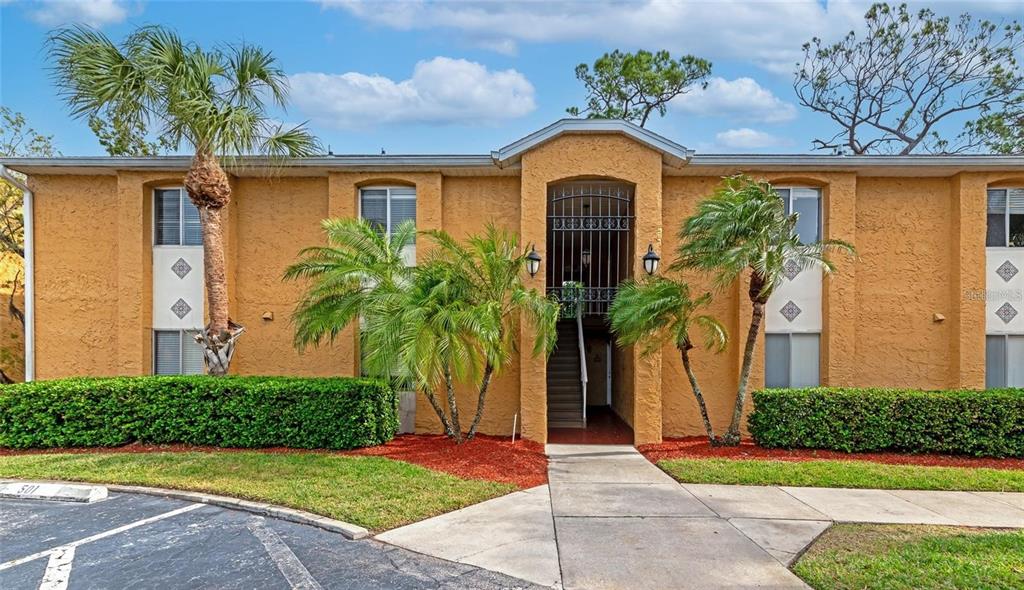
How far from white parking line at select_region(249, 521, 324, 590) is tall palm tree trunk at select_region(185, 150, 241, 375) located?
478cm

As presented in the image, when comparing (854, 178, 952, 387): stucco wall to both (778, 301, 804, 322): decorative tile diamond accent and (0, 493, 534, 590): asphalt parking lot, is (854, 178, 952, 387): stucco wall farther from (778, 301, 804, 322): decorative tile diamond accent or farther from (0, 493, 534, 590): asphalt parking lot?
(0, 493, 534, 590): asphalt parking lot

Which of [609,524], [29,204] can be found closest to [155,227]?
[29,204]

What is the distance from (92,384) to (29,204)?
4.93 m

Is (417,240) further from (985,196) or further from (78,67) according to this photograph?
(985,196)

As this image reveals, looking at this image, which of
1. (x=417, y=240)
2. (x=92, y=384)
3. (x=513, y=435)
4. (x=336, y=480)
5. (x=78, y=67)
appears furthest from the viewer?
(x=417, y=240)

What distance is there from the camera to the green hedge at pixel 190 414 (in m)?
9.01

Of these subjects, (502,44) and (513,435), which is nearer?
(513,435)

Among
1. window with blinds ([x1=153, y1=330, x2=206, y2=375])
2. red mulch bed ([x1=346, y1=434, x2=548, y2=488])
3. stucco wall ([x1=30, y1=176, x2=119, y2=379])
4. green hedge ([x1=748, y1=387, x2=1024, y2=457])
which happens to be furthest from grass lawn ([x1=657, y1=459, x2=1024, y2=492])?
stucco wall ([x1=30, y1=176, x2=119, y2=379])

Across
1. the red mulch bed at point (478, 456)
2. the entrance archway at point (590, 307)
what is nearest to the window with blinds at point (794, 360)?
the entrance archway at point (590, 307)

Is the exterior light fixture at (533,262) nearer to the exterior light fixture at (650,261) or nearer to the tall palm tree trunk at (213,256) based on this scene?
the exterior light fixture at (650,261)

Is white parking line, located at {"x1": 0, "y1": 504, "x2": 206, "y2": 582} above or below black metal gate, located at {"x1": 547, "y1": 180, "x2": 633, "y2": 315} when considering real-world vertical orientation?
below

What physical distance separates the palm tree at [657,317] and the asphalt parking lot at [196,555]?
5453 millimetres

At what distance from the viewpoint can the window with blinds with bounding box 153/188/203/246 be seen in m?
11.3

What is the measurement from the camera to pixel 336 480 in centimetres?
711
